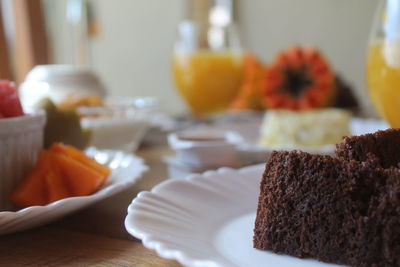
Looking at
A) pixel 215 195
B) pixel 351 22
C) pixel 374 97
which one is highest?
pixel 351 22

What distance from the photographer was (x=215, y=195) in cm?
82

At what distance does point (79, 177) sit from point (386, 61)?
693mm

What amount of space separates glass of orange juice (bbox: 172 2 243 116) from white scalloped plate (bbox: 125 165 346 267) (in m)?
A: 1.26

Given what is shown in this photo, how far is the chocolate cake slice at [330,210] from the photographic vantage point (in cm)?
55

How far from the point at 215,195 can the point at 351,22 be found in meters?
2.93

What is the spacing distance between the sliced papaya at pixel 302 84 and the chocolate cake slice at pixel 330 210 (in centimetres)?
147

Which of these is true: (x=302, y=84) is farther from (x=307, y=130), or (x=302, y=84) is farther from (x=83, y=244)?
(x=83, y=244)

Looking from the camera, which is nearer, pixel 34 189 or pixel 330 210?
pixel 330 210

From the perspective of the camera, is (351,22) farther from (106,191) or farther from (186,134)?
(106,191)

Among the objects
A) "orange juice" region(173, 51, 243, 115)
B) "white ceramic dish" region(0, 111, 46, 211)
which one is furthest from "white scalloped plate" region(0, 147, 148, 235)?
"orange juice" region(173, 51, 243, 115)

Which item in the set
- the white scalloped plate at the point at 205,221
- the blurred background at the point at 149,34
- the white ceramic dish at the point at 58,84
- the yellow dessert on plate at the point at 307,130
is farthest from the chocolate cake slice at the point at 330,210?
the blurred background at the point at 149,34

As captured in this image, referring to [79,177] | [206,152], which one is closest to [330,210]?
[79,177]

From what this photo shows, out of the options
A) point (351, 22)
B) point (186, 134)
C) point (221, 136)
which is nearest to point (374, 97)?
point (221, 136)

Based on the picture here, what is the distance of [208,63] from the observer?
2148 millimetres
